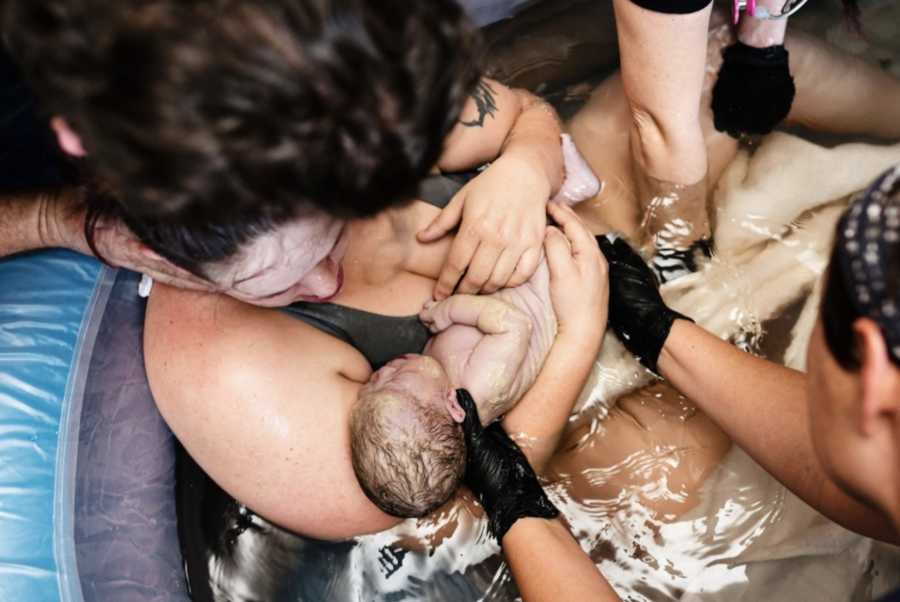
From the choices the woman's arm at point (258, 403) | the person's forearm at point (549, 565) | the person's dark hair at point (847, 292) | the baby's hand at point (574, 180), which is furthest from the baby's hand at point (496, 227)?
the person's dark hair at point (847, 292)

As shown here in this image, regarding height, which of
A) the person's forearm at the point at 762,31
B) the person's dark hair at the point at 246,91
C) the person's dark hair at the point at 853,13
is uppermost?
the person's dark hair at the point at 246,91

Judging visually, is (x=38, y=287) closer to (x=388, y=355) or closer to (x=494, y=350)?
(x=388, y=355)

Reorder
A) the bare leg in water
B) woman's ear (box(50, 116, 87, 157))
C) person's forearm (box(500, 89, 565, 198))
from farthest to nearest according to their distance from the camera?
the bare leg in water
person's forearm (box(500, 89, 565, 198))
woman's ear (box(50, 116, 87, 157))

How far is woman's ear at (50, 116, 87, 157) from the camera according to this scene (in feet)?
3.20

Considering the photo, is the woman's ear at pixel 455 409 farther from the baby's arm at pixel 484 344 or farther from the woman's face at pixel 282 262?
the woman's face at pixel 282 262

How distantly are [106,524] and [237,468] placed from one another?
13.8 inches

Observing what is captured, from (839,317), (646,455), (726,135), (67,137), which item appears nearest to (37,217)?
(67,137)

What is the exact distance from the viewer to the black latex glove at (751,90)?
2.09 meters

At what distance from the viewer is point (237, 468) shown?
1.62 metres

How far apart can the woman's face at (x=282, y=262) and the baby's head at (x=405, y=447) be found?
0.31 m

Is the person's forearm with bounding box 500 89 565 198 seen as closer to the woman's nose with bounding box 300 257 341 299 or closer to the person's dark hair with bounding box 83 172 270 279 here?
the woman's nose with bounding box 300 257 341 299

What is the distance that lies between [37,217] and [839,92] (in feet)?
6.95

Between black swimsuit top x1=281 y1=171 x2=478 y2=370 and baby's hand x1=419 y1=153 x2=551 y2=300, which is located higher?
baby's hand x1=419 y1=153 x2=551 y2=300

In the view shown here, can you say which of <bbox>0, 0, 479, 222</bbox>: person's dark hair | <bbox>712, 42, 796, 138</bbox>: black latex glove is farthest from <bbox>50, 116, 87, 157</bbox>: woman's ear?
<bbox>712, 42, 796, 138</bbox>: black latex glove
